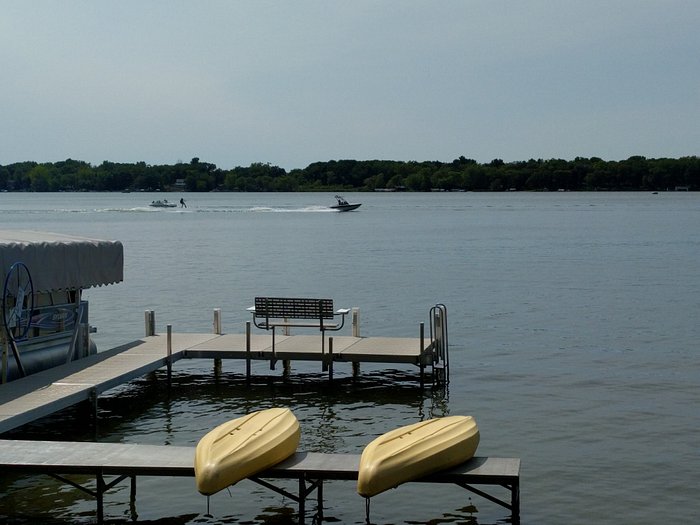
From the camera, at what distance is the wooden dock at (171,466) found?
13.8 m

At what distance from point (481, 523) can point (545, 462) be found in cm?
353

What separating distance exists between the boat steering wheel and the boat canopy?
0.50ft

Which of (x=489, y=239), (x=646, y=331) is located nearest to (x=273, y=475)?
(x=646, y=331)

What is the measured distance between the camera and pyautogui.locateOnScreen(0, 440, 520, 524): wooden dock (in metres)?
13.8

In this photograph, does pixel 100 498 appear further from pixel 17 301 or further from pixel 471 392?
pixel 471 392

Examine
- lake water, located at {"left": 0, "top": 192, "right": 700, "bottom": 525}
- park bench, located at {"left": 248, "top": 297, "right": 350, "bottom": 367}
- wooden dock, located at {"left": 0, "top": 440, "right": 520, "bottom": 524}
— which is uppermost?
park bench, located at {"left": 248, "top": 297, "right": 350, "bottom": 367}

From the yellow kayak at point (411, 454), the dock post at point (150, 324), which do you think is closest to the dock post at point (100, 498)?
the yellow kayak at point (411, 454)

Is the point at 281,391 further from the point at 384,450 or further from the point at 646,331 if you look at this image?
the point at 646,331

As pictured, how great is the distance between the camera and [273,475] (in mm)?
14156

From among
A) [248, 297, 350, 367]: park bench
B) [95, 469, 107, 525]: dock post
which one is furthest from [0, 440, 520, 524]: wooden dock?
[248, 297, 350, 367]: park bench

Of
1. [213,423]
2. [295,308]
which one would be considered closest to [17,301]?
[213,423]

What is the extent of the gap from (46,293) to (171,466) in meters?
8.11

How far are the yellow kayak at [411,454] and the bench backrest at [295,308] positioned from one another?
8904mm

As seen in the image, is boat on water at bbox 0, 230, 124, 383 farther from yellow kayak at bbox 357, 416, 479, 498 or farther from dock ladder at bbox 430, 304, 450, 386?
yellow kayak at bbox 357, 416, 479, 498
